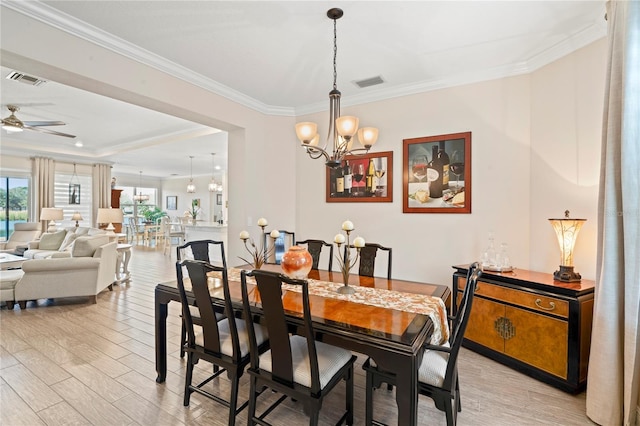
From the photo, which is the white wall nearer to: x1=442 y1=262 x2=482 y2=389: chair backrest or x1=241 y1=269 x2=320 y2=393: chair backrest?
x1=442 y1=262 x2=482 y2=389: chair backrest

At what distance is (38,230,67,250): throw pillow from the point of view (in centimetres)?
661

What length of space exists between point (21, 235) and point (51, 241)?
1.45 m

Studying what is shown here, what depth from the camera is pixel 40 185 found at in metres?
7.81

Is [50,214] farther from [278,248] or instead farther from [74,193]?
[278,248]

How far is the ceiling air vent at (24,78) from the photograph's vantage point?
Result: 343 centimetres

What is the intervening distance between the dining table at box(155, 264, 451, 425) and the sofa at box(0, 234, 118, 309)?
2826mm

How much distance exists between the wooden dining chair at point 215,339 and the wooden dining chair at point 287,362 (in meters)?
0.14

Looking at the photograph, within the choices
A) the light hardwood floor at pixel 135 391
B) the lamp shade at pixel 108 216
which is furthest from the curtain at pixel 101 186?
the light hardwood floor at pixel 135 391

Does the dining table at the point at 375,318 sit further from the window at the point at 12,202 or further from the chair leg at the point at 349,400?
the window at the point at 12,202

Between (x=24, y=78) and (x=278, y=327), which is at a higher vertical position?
(x=24, y=78)

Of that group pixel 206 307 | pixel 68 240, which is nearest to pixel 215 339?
pixel 206 307

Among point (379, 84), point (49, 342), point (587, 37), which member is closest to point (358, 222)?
point (379, 84)

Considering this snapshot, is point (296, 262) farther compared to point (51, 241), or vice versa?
point (51, 241)

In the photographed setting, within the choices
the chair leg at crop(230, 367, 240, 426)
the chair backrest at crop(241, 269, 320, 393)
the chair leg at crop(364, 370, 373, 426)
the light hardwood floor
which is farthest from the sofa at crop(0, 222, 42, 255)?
the chair leg at crop(364, 370, 373, 426)
